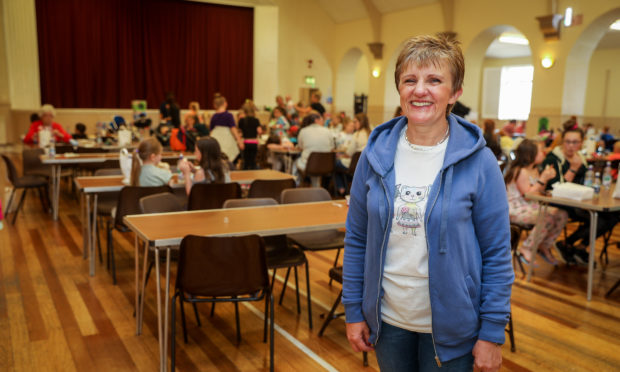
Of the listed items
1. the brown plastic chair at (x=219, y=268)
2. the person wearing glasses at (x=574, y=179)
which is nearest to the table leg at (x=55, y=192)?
the brown plastic chair at (x=219, y=268)

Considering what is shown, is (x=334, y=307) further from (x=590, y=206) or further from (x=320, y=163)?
(x=320, y=163)

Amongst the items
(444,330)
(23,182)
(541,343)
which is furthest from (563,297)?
(23,182)

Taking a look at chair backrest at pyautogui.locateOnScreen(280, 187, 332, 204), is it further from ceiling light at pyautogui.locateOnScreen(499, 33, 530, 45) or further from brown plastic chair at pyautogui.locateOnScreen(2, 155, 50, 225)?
ceiling light at pyautogui.locateOnScreen(499, 33, 530, 45)

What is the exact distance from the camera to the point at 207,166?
14.4ft

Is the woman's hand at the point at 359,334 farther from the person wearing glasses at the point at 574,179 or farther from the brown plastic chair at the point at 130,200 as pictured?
the person wearing glasses at the point at 574,179

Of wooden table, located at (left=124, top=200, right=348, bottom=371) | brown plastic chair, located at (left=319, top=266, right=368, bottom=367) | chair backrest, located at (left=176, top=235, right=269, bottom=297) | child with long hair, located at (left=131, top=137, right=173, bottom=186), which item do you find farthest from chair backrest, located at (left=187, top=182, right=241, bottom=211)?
chair backrest, located at (left=176, top=235, right=269, bottom=297)

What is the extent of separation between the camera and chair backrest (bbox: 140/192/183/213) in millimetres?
3574

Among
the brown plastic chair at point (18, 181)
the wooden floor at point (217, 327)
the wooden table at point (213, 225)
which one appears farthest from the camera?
the brown plastic chair at point (18, 181)

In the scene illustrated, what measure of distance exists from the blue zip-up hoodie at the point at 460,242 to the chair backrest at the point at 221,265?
4.29 feet

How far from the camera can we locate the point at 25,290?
4.07 metres

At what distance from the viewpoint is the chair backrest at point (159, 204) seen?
357 cm

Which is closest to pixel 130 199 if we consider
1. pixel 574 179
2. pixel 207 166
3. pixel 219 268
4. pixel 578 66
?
pixel 207 166

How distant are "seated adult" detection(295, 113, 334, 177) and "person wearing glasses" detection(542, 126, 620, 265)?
330 cm

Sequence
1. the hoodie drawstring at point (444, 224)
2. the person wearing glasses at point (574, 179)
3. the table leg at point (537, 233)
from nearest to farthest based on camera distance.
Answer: the hoodie drawstring at point (444, 224)
the table leg at point (537, 233)
the person wearing glasses at point (574, 179)
